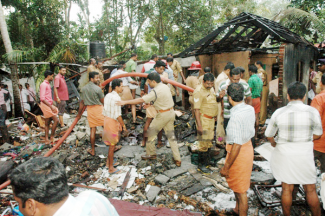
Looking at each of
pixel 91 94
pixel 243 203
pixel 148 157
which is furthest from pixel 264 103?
pixel 91 94

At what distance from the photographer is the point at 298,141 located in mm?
2934

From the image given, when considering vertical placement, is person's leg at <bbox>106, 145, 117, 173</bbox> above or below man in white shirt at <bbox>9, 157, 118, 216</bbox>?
below

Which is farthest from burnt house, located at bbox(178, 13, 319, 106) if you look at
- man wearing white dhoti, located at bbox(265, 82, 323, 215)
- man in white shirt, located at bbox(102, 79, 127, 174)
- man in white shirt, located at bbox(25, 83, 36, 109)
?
man in white shirt, located at bbox(25, 83, 36, 109)

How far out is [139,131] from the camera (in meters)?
7.41

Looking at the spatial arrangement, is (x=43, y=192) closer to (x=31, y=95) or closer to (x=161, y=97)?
(x=161, y=97)

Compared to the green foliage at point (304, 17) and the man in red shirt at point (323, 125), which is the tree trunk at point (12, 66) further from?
the green foliage at point (304, 17)

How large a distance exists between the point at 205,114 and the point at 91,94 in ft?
9.30

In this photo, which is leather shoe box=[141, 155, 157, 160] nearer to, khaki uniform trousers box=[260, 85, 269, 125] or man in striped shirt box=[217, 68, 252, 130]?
man in striped shirt box=[217, 68, 252, 130]

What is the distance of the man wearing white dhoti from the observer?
291cm

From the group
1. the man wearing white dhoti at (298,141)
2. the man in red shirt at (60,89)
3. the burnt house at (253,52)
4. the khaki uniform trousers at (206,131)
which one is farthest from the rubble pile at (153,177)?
the burnt house at (253,52)

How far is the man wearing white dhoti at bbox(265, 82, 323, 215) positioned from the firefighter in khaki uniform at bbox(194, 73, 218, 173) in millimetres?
1869

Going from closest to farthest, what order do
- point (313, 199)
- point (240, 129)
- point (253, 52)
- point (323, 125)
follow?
point (240, 129) → point (313, 199) → point (323, 125) → point (253, 52)

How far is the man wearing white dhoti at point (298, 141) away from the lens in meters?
2.91

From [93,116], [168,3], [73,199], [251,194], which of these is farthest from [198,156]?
[168,3]
